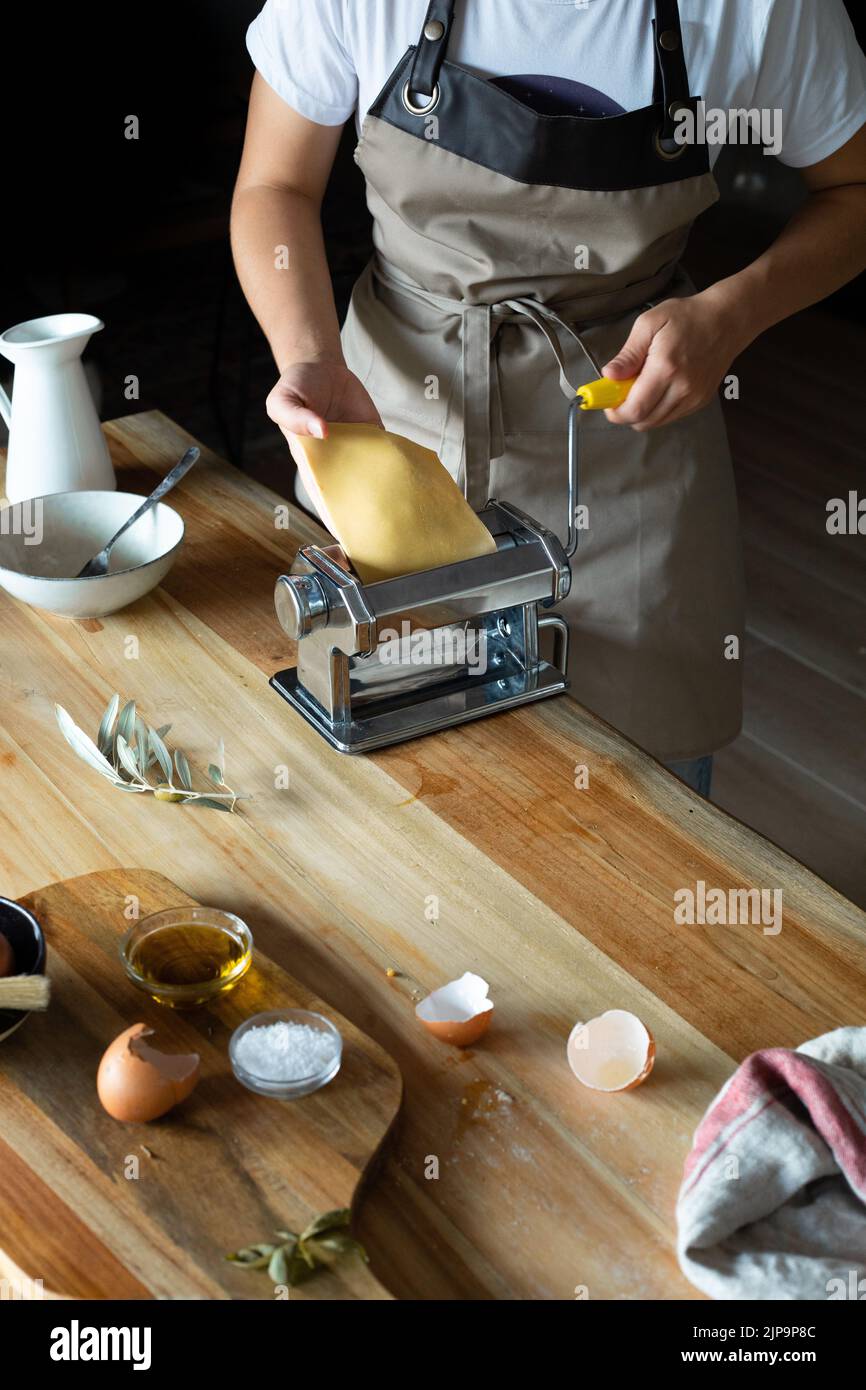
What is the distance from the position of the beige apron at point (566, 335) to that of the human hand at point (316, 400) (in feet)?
0.57

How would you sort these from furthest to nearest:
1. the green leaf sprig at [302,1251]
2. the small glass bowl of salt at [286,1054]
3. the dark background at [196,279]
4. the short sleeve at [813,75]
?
the dark background at [196,279] → the short sleeve at [813,75] → the small glass bowl of salt at [286,1054] → the green leaf sprig at [302,1251]

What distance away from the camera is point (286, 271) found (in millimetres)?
1482

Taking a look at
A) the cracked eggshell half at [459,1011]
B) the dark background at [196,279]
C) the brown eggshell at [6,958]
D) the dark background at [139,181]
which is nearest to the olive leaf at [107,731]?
the brown eggshell at [6,958]

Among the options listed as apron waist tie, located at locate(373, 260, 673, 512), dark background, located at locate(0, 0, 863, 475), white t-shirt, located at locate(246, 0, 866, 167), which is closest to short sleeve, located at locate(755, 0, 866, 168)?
white t-shirt, located at locate(246, 0, 866, 167)

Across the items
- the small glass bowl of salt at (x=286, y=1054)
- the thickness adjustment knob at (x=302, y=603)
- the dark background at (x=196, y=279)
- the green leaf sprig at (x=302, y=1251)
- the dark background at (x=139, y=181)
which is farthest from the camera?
the dark background at (x=139, y=181)

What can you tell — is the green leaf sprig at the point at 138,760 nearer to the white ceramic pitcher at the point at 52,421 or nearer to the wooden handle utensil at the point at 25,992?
the wooden handle utensil at the point at 25,992

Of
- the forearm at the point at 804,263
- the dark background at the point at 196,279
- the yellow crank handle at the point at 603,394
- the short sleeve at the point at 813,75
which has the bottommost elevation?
the dark background at the point at 196,279

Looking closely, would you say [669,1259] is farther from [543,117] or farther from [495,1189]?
[543,117]

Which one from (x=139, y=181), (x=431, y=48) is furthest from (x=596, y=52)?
(x=139, y=181)

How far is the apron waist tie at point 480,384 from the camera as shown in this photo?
1.47 meters

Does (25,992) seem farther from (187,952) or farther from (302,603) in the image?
(302,603)

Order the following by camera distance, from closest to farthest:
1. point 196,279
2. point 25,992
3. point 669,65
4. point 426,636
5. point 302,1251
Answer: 1. point 302,1251
2. point 25,992
3. point 426,636
4. point 669,65
5. point 196,279

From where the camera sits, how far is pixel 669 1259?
81cm

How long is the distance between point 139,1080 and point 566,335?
0.96 metres
